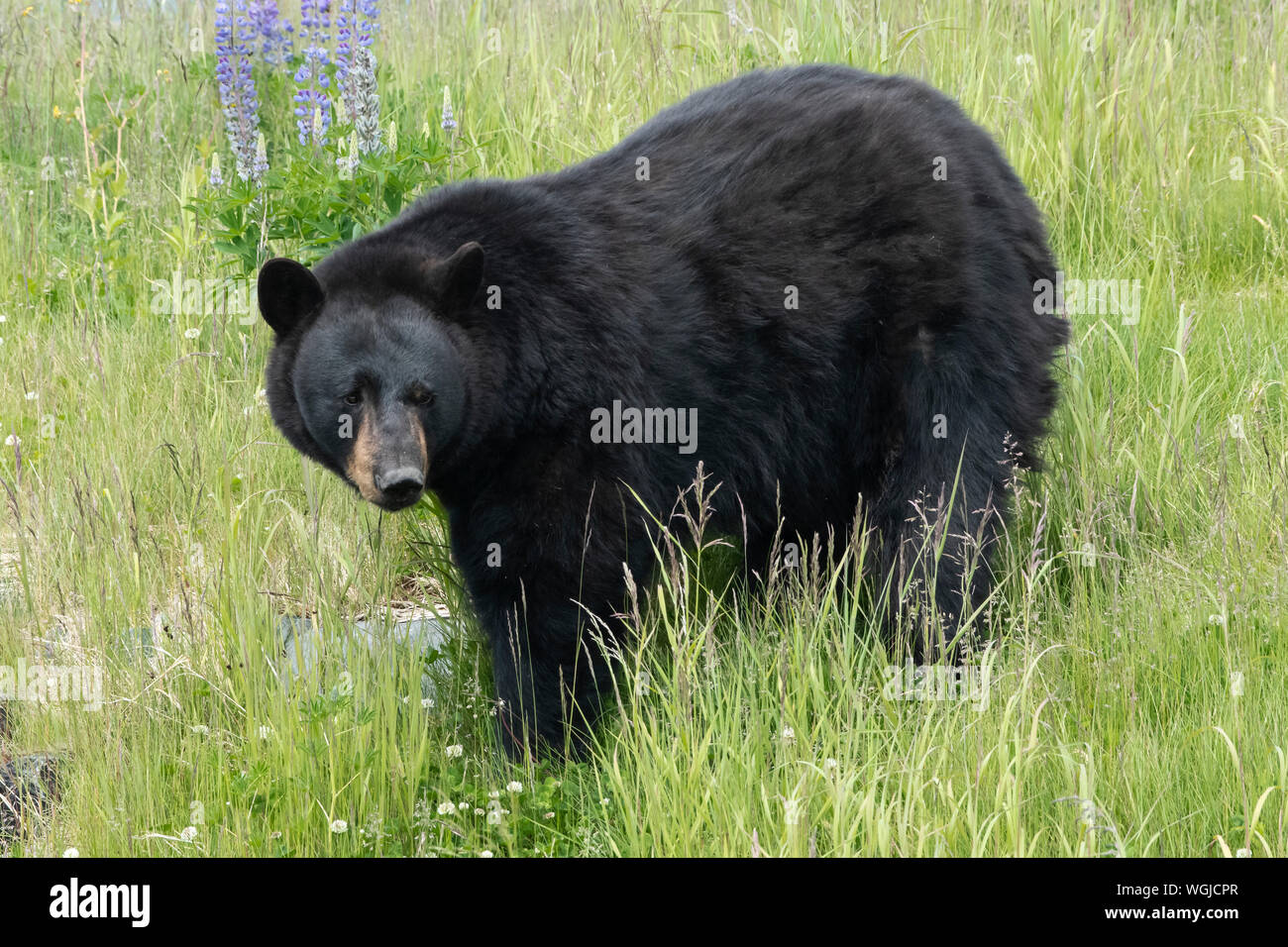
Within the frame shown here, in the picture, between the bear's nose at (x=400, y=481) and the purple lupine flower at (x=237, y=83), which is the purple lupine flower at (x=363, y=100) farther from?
the bear's nose at (x=400, y=481)

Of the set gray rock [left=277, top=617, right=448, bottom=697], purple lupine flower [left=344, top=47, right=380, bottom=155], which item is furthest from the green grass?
purple lupine flower [left=344, top=47, right=380, bottom=155]

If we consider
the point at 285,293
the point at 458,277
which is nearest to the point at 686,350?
the point at 458,277

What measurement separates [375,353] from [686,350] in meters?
0.98

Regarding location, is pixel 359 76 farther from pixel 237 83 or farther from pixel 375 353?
pixel 375 353

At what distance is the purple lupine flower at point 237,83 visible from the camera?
589 centimetres

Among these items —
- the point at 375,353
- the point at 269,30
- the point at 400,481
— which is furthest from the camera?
the point at 269,30

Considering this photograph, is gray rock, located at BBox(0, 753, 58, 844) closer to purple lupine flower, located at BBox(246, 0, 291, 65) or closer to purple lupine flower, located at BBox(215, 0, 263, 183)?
purple lupine flower, located at BBox(215, 0, 263, 183)

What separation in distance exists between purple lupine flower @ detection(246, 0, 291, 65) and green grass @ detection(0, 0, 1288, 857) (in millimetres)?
245

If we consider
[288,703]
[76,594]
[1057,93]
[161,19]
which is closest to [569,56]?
[1057,93]

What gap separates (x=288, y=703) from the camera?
3.50m

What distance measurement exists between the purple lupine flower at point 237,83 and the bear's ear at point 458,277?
7.94ft

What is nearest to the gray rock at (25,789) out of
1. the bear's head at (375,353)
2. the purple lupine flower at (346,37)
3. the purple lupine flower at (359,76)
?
the bear's head at (375,353)

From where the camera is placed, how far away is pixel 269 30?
21.3 feet

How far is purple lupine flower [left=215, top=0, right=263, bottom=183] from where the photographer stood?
19.3 ft
